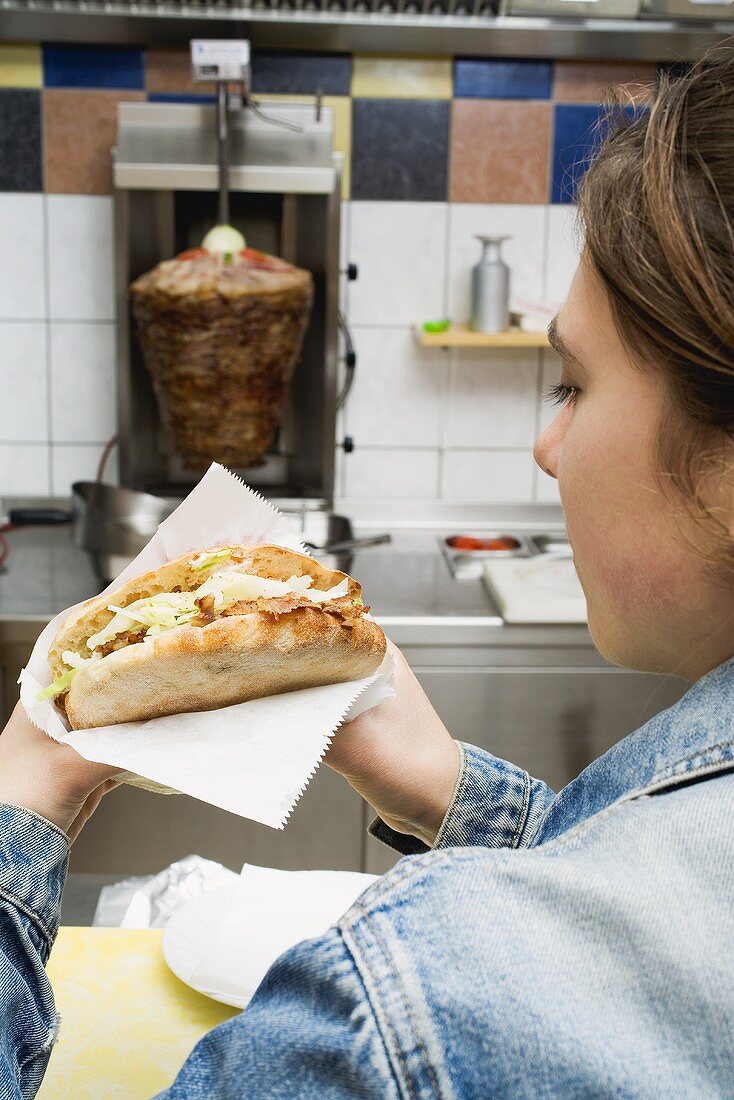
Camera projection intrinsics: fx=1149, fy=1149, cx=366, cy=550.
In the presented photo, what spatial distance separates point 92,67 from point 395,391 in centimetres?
91

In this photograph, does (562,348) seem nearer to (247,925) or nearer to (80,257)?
(247,925)

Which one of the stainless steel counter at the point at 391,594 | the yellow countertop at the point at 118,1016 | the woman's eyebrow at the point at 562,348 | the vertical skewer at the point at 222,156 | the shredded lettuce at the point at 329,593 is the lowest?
the stainless steel counter at the point at 391,594

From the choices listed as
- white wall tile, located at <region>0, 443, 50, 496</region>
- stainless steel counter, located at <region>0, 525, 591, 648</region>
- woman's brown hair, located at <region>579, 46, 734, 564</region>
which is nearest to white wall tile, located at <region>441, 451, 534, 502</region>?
stainless steel counter, located at <region>0, 525, 591, 648</region>

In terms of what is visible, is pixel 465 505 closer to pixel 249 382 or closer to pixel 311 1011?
pixel 249 382

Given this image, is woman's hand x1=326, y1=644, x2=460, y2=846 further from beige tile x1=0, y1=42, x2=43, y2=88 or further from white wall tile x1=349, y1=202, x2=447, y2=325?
beige tile x1=0, y1=42, x2=43, y2=88

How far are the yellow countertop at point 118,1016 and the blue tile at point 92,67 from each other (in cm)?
192


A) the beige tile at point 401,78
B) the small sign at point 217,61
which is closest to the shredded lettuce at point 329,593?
the small sign at point 217,61

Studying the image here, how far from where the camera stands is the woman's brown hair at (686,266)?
544mm

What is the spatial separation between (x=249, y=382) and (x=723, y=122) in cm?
151

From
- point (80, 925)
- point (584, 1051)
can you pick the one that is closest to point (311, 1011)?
point (584, 1051)

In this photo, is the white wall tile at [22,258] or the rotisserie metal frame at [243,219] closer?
the rotisserie metal frame at [243,219]

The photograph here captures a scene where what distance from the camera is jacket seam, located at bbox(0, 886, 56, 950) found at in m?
0.69

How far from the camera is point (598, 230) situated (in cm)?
61

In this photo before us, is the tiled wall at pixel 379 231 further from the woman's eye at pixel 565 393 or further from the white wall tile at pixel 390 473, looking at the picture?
the woman's eye at pixel 565 393
